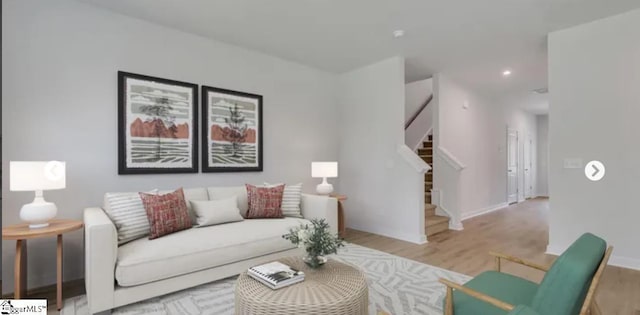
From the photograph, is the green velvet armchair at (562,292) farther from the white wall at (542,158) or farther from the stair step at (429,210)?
the white wall at (542,158)

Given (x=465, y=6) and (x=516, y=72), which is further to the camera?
(x=516, y=72)

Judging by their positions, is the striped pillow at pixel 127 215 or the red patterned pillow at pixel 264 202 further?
the red patterned pillow at pixel 264 202

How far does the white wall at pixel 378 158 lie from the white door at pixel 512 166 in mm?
4780

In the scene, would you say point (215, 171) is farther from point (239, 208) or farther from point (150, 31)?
point (150, 31)

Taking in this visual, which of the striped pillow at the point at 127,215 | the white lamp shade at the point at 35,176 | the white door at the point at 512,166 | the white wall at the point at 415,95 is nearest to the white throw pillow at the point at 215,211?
the striped pillow at the point at 127,215

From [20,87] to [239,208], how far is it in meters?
2.23

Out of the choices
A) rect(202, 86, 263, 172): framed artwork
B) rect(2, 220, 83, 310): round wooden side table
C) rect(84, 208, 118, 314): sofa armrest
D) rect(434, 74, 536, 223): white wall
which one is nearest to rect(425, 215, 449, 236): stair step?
rect(434, 74, 536, 223): white wall

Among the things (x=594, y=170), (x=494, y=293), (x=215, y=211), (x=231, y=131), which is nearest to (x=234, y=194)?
(x=215, y=211)

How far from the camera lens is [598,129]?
332cm

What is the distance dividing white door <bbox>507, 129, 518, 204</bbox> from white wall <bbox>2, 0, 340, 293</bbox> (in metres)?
7.03

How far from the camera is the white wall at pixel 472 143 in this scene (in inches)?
209

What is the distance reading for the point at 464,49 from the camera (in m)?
4.07

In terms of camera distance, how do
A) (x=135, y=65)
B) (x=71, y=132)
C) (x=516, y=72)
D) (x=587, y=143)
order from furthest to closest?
1. (x=516, y=72)
2. (x=587, y=143)
3. (x=135, y=65)
4. (x=71, y=132)

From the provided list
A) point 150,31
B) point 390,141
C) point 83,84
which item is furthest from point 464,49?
point 83,84
